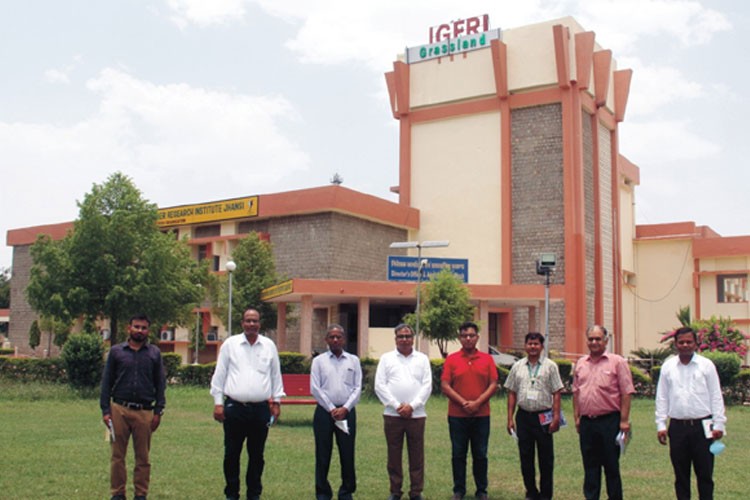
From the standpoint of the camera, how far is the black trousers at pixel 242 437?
7684mm

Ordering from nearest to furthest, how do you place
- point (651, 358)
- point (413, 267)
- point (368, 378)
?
point (368, 378), point (413, 267), point (651, 358)

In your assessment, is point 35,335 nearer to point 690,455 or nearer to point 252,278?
point 252,278

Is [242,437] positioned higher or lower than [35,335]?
lower

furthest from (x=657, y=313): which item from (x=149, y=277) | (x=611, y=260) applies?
(x=149, y=277)

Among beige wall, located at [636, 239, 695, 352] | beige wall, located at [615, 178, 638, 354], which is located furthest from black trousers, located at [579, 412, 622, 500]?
beige wall, located at [636, 239, 695, 352]

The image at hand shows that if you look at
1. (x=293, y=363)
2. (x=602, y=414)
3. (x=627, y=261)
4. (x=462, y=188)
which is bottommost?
(x=293, y=363)

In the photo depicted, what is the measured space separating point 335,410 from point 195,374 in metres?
17.2

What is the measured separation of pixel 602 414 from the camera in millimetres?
7508

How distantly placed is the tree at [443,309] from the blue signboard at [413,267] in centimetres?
211

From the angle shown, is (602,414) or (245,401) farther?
(245,401)

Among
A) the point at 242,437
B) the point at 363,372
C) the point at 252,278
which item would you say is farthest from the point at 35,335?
the point at 242,437

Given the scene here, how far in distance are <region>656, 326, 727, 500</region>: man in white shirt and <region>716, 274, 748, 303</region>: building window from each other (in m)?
33.4

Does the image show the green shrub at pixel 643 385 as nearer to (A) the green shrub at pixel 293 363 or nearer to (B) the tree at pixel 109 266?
(A) the green shrub at pixel 293 363

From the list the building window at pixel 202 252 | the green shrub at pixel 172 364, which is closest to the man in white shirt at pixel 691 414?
the green shrub at pixel 172 364
